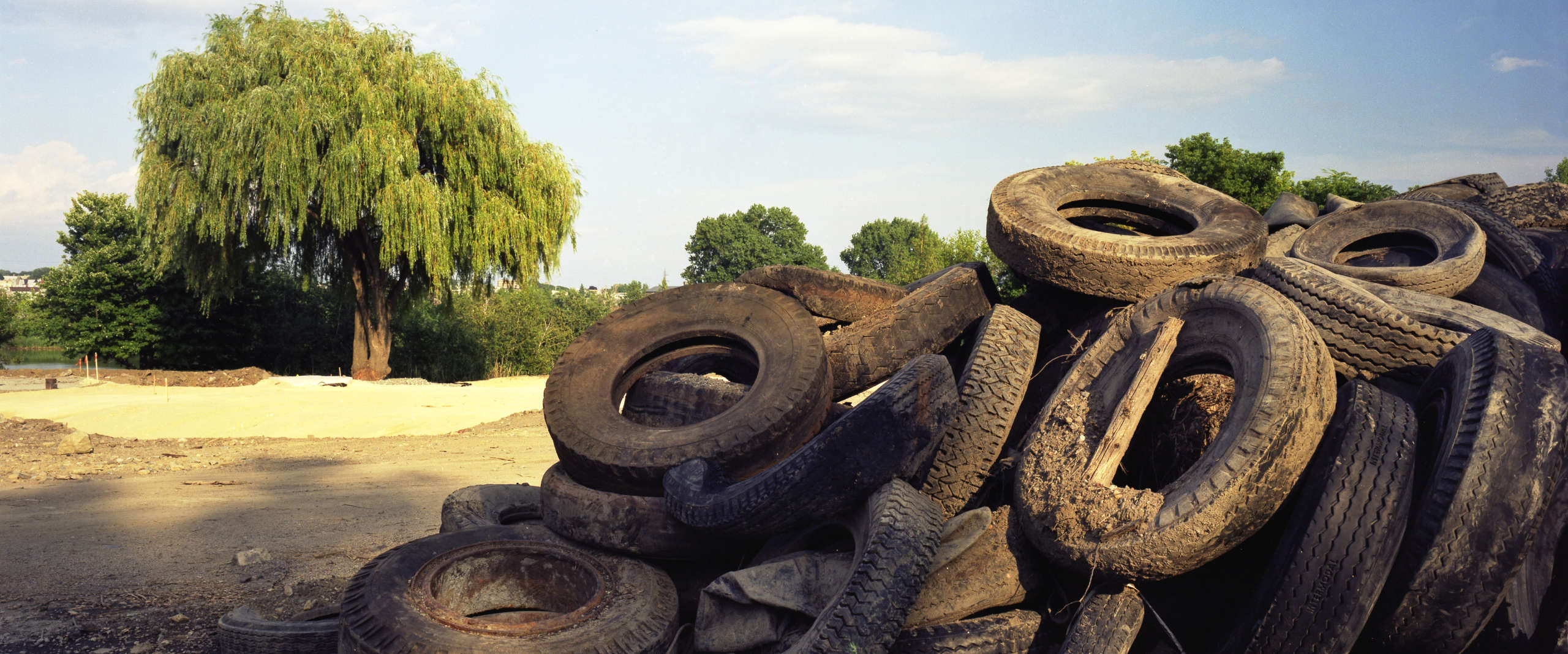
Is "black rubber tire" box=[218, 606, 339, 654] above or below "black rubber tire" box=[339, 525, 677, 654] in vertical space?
below

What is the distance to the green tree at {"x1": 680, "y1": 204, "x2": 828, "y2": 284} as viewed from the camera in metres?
59.9

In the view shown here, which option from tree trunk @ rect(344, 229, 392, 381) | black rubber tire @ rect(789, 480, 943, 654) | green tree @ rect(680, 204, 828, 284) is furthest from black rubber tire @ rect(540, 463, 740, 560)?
green tree @ rect(680, 204, 828, 284)

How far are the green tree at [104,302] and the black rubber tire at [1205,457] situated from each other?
28848 mm

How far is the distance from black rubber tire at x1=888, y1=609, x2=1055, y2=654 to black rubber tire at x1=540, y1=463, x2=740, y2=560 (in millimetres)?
1150

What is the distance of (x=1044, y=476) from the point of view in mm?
3975

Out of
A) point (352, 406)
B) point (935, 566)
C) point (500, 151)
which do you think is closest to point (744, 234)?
point (500, 151)

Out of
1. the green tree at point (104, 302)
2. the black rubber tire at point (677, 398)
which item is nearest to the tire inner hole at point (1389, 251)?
the black rubber tire at point (677, 398)

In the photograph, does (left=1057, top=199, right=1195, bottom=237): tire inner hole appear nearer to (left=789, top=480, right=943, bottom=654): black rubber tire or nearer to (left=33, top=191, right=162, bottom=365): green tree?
(left=789, top=480, right=943, bottom=654): black rubber tire

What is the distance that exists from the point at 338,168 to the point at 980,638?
20.2m

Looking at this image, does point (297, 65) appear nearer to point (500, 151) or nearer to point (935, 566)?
point (500, 151)

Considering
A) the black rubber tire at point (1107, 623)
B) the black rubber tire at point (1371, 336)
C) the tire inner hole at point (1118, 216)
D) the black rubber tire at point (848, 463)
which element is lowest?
the black rubber tire at point (1107, 623)

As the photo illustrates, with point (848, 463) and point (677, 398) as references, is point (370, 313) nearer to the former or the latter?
point (677, 398)

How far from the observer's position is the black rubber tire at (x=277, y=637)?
431cm

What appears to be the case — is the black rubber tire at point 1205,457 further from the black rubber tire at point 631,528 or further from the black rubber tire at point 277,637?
the black rubber tire at point 277,637
